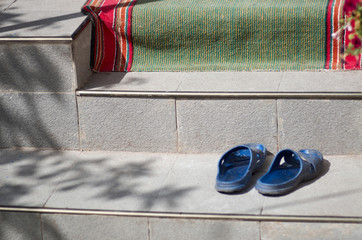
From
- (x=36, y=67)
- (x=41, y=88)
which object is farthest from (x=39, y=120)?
(x=36, y=67)

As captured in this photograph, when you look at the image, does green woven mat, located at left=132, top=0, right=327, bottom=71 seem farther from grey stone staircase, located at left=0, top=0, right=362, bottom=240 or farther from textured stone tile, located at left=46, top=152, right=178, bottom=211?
textured stone tile, located at left=46, top=152, right=178, bottom=211

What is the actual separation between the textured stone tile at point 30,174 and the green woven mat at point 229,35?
96cm

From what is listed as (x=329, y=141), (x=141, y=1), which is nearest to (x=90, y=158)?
(x=141, y=1)

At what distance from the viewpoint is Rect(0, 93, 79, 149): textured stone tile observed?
4.52 metres

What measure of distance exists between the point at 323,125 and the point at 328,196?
0.60 meters

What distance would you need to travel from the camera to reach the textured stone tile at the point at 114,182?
390cm

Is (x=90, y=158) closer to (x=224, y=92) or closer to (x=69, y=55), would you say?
(x=69, y=55)

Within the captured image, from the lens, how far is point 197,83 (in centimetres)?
446

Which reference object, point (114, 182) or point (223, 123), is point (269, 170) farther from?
point (114, 182)

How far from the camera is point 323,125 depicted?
13.6ft

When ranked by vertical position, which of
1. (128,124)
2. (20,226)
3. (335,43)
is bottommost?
(20,226)

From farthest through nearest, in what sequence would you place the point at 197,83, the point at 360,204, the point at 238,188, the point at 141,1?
the point at 141,1 → the point at 197,83 → the point at 238,188 → the point at 360,204

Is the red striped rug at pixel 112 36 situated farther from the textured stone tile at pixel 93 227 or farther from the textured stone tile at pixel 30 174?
the textured stone tile at pixel 93 227

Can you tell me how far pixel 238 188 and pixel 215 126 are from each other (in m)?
0.61
